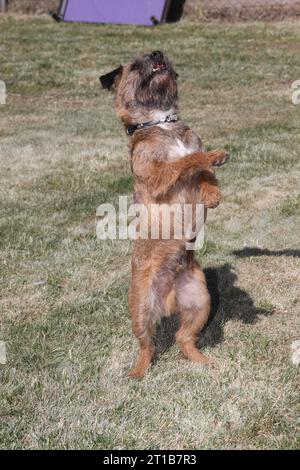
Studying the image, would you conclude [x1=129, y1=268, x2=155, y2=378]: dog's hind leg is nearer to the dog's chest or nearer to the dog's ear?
the dog's chest

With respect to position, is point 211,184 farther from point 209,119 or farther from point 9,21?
point 9,21

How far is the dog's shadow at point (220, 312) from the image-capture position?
16.2 feet

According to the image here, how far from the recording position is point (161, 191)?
14.0 ft

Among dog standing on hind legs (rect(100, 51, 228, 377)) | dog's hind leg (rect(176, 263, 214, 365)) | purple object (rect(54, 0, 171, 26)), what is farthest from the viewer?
purple object (rect(54, 0, 171, 26))

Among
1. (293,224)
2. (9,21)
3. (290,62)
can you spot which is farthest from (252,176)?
(9,21)

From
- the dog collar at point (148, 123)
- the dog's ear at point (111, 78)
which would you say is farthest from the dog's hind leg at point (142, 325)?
the dog's ear at point (111, 78)

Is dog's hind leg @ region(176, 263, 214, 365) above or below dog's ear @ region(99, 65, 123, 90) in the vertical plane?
below

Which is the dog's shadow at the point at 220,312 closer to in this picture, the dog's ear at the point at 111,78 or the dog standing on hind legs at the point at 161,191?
the dog standing on hind legs at the point at 161,191

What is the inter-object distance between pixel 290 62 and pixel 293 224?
32.0 ft

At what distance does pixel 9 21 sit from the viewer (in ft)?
70.3

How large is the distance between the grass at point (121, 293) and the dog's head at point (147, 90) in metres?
1.60

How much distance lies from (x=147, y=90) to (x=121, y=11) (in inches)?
633

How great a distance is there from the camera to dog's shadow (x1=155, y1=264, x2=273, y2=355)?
16.2ft

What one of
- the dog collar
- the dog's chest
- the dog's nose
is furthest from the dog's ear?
the dog's chest
